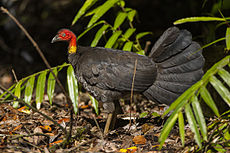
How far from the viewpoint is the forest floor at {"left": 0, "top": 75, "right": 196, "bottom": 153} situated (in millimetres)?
3023

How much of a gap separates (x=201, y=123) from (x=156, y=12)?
7490 millimetres

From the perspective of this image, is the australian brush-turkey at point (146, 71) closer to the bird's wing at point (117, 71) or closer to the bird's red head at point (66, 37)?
the bird's wing at point (117, 71)

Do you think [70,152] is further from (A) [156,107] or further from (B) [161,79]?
(A) [156,107]

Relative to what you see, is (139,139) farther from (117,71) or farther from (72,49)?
(72,49)

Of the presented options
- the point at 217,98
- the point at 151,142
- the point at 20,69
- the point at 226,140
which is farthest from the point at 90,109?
the point at 20,69

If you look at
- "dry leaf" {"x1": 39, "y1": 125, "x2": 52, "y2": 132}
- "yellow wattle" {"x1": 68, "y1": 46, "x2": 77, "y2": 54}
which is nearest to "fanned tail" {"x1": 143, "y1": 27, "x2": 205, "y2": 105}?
"yellow wattle" {"x1": 68, "y1": 46, "x2": 77, "y2": 54}

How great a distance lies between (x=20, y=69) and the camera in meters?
8.40

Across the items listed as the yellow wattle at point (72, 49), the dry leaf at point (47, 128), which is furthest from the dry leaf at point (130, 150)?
the yellow wattle at point (72, 49)

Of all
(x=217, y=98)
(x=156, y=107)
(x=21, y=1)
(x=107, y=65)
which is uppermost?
(x=21, y=1)

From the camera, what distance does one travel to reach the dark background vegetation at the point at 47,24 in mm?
7770

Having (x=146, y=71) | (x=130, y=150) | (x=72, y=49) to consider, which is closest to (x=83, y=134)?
(x=130, y=150)

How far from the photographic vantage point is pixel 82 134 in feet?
11.1

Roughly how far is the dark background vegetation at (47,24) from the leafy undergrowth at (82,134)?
11.6 ft

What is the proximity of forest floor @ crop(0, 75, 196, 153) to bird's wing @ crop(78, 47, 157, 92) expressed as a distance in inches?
18.5
